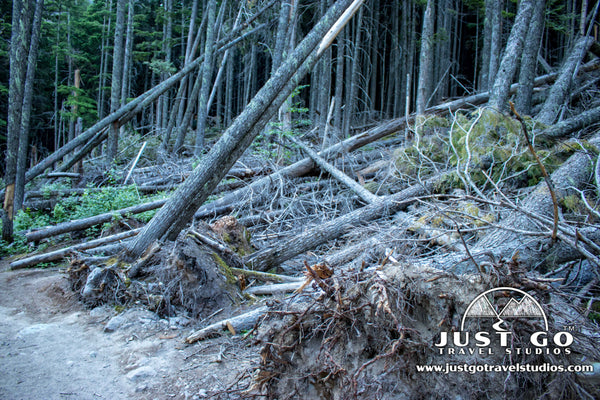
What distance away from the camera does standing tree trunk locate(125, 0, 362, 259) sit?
4.38 m

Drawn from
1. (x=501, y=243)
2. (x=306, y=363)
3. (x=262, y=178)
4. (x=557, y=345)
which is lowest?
(x=306, y=363)

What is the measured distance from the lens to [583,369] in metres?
1.92

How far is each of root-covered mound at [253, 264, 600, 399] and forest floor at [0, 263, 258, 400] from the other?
66cm

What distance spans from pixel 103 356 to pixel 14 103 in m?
6.17

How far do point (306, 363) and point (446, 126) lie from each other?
666 cm

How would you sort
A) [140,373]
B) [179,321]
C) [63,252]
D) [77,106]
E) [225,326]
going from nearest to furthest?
[140,373] → [225,326] → [179,321] → [63,252] → [77,106]

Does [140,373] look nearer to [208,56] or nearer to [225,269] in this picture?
[225,269]

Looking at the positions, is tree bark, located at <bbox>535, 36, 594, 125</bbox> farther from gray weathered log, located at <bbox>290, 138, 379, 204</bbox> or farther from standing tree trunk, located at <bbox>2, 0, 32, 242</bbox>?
standing tree trunk, located at <bbox>2, 0, 32, 242</bbox>

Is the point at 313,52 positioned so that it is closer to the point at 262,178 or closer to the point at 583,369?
the point at 262,178

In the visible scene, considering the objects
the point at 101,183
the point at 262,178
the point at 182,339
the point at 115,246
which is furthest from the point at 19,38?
the point at 182,339

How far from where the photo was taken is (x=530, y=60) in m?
7.52

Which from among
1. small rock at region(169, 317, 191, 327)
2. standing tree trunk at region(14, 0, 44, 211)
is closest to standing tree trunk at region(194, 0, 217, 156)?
standing tree trunk at region(14, 0, 44, 211)

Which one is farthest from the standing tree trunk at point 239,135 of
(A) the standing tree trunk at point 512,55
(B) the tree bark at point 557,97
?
(B) the tree bark at point 557,97

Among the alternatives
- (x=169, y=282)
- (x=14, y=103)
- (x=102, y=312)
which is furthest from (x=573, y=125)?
(x=14, y=103)
